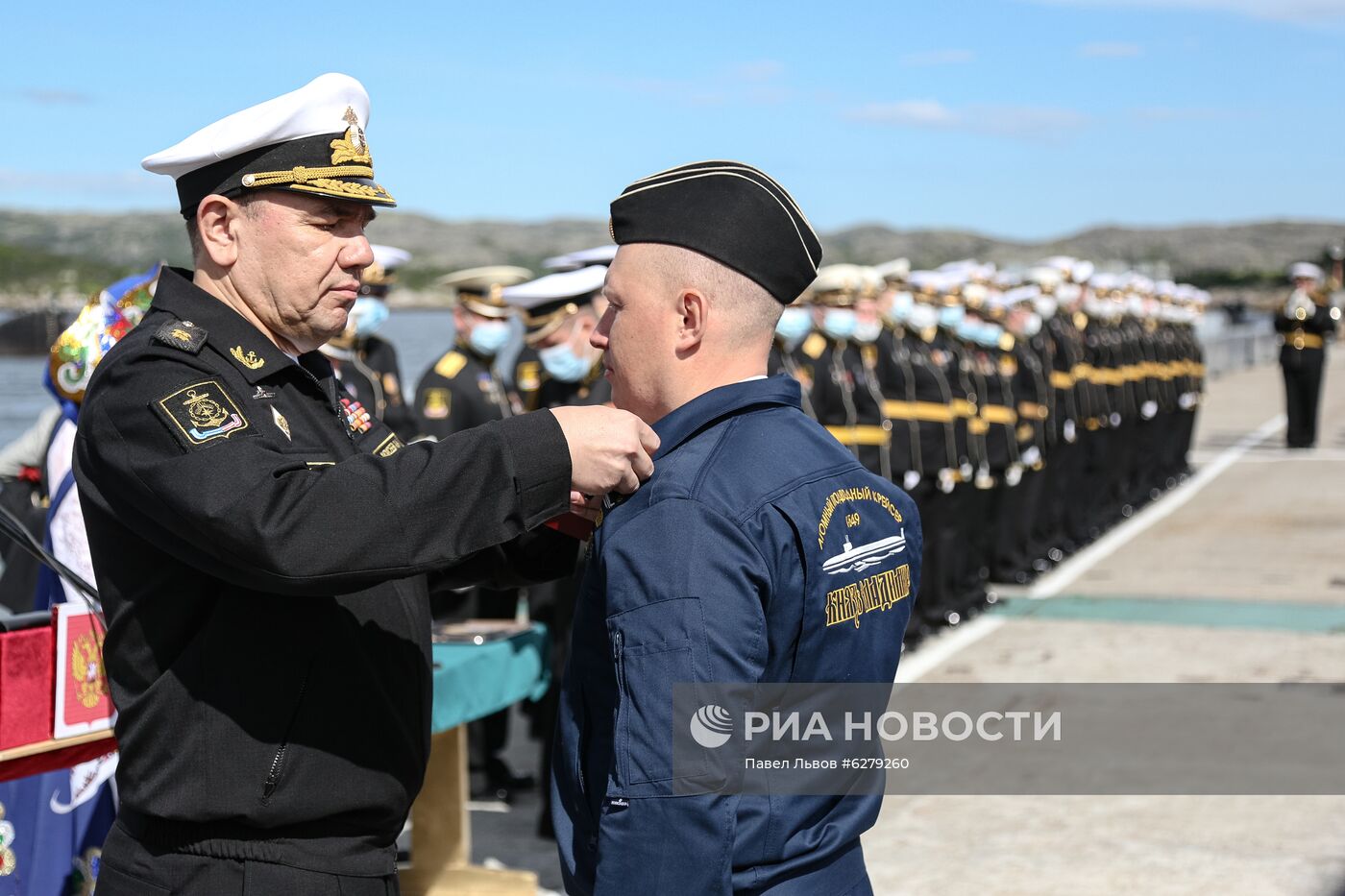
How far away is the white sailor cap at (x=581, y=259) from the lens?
7.13m

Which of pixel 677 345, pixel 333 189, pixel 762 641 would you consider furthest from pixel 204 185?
pixel 762 641

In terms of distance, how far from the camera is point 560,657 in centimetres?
A: 588

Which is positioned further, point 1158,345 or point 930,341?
point 1158,345

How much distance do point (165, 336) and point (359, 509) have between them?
481 mm

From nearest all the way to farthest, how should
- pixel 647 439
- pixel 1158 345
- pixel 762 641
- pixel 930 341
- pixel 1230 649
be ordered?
pixel 762 641 < pixel 647 439 < pixel 1230 649 < pixel 930 341 < pixel 1158 345

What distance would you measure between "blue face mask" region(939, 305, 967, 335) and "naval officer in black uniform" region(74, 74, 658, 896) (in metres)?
8.49

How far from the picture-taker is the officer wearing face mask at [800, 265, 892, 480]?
29.9 ft

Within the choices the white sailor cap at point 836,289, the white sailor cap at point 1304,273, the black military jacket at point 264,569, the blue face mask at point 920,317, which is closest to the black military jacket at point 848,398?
the white sailor cap at point 836,289

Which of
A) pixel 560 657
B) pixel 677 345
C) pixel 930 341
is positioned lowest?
pixel 560 657

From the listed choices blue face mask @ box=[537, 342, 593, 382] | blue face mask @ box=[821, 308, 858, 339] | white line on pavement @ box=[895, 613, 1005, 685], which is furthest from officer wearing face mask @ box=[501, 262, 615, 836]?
blue face mask @ box=[821, 308, 858, 339]

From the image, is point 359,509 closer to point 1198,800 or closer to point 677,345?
point 677,345

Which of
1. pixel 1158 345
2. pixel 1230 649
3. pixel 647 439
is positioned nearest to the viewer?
pixel 647 439

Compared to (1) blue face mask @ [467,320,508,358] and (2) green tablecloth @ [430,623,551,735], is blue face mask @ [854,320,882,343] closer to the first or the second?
(1) blue face mask @ [467,320,508,358]

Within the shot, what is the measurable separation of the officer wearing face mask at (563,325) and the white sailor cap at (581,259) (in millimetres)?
137
